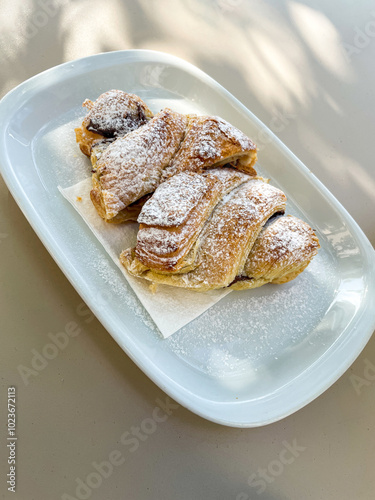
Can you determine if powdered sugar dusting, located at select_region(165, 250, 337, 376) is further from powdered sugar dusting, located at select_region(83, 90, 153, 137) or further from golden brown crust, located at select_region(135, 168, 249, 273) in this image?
powdered sugar dusting, located at select_region(83, 90, 153, 137)

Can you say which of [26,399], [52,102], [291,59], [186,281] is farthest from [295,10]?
[26,399]

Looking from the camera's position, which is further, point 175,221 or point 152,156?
point 152,156

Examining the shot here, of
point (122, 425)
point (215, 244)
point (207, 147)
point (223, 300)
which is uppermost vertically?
point (207, 147)

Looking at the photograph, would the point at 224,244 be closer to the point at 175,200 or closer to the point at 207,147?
the point at 175,200

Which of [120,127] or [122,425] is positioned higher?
[120,127]

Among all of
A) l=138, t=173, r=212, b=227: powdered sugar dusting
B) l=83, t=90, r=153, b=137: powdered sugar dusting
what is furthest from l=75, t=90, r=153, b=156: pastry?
l=138, t=173, r=212, b=227: powdered sugar dusting

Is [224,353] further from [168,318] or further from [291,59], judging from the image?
[291,59]

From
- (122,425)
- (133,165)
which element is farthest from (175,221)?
(122,425)
